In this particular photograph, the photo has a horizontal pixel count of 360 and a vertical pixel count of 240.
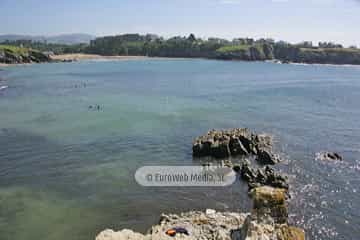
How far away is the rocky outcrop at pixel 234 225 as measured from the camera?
16156 mm

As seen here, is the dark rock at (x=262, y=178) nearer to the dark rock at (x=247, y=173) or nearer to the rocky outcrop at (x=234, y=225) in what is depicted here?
the dark rock at (x=247, y=173)

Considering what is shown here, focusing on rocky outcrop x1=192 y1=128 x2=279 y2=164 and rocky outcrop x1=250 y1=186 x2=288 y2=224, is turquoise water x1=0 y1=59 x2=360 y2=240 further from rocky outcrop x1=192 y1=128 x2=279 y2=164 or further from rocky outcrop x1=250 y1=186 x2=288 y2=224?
rocky outcrop x1=250 y1=186 x2=288 y2=224

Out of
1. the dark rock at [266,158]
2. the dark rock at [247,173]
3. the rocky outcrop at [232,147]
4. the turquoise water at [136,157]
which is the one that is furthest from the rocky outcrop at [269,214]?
the rocky outcrop at [232,147]

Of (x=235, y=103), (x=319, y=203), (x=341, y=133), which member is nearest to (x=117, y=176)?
(x=319, y=203)

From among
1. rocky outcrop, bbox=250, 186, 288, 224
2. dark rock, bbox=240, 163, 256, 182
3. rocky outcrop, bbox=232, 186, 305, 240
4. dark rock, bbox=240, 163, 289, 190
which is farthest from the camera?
dark rock, bbox=240, 163, 256, 182

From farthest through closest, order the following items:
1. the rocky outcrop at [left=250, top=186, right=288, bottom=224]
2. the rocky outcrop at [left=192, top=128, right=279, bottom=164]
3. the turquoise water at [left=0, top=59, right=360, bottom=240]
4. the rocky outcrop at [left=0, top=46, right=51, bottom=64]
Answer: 1. the rocky outcrop at [left=0, top=46, right=51, bottom=64]
2. the rocky outcrop at [left=192, top=128, right=279, bottom=164]
3. the turquoise water at [left=0, top=59, right=360, bottom=240]
4. the rocky outcrop at [left=250, top=186, right=288, bottom=224]

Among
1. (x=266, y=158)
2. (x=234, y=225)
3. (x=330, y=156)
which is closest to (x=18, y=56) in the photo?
(x=266, y=158)

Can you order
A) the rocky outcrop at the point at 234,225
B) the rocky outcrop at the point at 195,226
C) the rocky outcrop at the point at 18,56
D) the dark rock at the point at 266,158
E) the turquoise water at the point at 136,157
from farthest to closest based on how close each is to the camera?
the rocky outcrop at the point at 18,56
the dark rock at the point at 266,158
the turquoise water at the point at 136,157
the rocky outcrop at the point at 195,226
the rocky outcrop at the point at 234,225

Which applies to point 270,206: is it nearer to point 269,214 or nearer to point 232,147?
point 269,214

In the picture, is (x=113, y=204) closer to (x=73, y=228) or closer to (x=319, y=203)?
(x=73, y=228)

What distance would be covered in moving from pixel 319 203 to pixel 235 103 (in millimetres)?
41795

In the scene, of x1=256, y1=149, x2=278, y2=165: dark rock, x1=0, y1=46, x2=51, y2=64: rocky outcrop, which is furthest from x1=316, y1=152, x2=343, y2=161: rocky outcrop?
x1=0, y1=46, x2=51, y2=64: rocky outcrop

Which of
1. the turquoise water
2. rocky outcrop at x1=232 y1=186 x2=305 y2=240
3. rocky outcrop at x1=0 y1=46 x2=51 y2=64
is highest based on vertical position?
rocky outcrop at x1=0 y1=46 x2=51 y2=64

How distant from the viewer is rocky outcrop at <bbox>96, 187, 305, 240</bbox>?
16156mm
